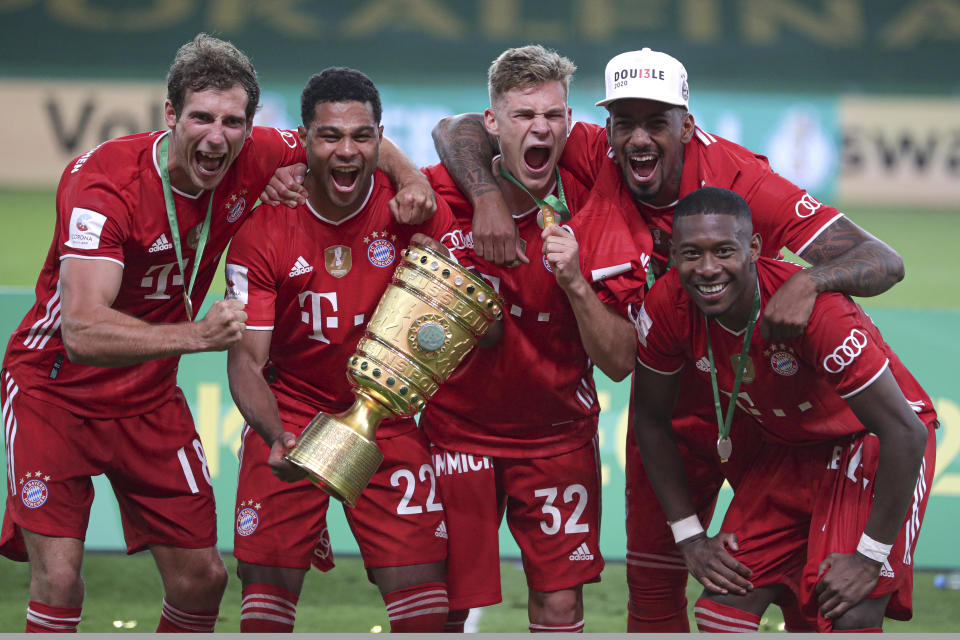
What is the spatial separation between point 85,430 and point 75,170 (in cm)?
91

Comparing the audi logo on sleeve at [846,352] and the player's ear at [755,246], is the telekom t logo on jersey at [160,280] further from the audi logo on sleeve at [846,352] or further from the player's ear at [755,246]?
the audi logo on sleeve at [846,352]

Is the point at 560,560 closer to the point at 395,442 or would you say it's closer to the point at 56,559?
the point at 395,442

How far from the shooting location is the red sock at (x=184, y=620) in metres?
4.32

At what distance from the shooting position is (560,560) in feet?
14.0

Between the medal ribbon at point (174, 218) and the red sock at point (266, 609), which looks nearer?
the medal ribbon at point (174, 218)

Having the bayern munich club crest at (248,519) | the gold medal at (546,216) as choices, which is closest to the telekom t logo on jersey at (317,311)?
the bayern munich club crest at (248,519)

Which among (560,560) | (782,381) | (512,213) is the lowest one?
(560,560)

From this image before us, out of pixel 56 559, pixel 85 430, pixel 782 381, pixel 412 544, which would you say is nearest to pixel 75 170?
pixel 85 430

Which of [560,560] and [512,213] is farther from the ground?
[512,213]

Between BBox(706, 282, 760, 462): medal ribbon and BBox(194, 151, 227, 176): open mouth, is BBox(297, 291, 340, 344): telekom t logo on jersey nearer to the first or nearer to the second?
BBox(194, 151, 227, 176): open mouth

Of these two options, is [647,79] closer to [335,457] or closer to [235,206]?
[235,206]

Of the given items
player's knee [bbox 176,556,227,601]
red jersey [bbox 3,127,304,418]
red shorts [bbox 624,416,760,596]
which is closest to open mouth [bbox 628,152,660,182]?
red shorts [bbox 624,416,760,596]

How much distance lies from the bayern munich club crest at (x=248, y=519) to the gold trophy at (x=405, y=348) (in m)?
0.49

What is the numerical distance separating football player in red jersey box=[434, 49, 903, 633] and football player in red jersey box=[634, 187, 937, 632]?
110mm
